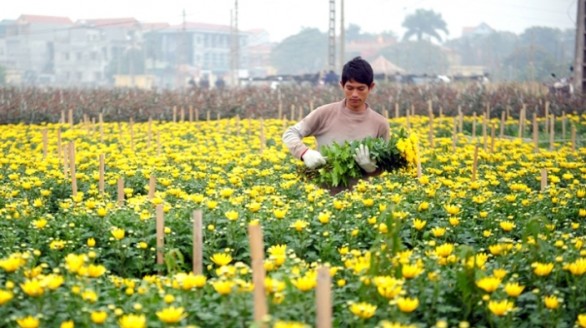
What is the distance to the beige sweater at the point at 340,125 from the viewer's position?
6891 millimetres

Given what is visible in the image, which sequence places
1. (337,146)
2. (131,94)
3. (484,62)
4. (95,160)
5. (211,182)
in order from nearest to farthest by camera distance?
(337,146)
(211,182)
(95,160)
(131,94)
(484,62)

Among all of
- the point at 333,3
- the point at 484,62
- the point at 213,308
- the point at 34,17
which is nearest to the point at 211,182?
the point at 213,308

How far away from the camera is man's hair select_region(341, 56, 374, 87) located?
21.6 ft

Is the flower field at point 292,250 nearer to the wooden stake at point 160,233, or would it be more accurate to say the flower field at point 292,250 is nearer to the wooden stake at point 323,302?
the wooden stake at point 160,233

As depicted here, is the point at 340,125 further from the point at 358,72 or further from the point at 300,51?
the point at 300,51

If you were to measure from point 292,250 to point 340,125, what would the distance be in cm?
277

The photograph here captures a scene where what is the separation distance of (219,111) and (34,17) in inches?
3040

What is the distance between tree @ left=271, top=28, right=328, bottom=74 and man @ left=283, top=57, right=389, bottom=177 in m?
82.8

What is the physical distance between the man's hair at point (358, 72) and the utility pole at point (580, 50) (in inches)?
790

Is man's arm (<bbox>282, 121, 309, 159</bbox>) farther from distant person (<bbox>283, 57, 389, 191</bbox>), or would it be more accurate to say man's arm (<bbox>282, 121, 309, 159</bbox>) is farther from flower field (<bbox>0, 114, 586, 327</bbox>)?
flower field (<bbox>0, 114, 586, 327</bbox>)

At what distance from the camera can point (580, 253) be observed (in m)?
4.12

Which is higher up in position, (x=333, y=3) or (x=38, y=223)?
(x=333, y=3)

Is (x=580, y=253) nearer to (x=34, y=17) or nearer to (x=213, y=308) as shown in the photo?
(x=213, y=308)

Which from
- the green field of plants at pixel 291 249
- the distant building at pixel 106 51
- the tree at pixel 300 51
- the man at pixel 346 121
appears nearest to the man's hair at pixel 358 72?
the man at pixel 346 121
